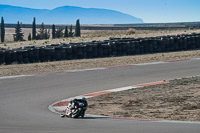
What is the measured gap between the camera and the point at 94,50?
102ft

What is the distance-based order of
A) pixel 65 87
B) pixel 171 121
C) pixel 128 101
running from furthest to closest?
pixel 65 87
pixel 128 101
pixel 171 121

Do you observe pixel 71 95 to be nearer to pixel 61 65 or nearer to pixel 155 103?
pixel 155 103

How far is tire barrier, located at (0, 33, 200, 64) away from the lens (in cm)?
2761

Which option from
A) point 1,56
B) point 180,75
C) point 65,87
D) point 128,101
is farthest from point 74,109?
point 1,56

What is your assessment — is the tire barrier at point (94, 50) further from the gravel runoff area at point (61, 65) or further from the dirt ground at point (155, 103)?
the dirt ground at point (155, 103)

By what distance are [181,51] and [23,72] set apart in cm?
1483

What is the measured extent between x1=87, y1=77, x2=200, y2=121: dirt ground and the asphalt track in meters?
1.11

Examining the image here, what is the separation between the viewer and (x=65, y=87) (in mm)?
18141

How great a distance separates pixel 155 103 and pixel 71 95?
3219mm

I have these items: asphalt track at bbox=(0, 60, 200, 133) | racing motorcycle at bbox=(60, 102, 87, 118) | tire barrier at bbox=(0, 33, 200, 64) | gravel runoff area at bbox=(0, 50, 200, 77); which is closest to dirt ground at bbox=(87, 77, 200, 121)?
racing motorcycle at bbox=(60, 102, 87, 118)

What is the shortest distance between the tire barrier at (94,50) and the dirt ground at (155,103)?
11.8 m

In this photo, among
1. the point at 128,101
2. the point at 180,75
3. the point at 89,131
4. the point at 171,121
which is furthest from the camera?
the point at 180,75

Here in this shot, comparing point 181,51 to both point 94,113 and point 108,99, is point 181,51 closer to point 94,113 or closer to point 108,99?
point 108,99

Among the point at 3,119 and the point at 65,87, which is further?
the point at 65,87
